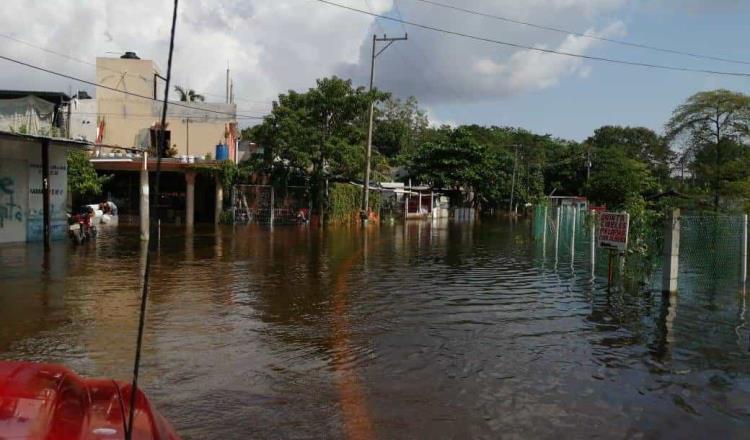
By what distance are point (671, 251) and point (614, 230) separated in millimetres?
1012

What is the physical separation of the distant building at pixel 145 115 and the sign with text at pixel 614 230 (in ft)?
92.6

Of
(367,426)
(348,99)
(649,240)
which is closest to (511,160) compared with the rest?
(348,99)

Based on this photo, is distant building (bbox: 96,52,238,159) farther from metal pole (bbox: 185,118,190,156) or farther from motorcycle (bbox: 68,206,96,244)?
motorcycle (bbox: 68,206,96,244)

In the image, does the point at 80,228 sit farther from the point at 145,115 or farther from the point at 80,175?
the point at 145,115

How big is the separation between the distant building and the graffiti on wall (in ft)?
57.4

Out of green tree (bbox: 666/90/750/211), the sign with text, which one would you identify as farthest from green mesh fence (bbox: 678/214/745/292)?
green tree (bbox: 666/90/750/211)

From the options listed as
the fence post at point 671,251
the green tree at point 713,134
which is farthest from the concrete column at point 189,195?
the fence post at point 671,251

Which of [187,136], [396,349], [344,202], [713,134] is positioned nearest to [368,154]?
[344,202]

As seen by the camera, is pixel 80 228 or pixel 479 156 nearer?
pixel 80 228

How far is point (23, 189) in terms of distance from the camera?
65.4 ft

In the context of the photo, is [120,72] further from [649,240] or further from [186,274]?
[649,240]

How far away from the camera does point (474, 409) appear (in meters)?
5.57

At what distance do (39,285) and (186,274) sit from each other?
289 centimetres

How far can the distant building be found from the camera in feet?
122
